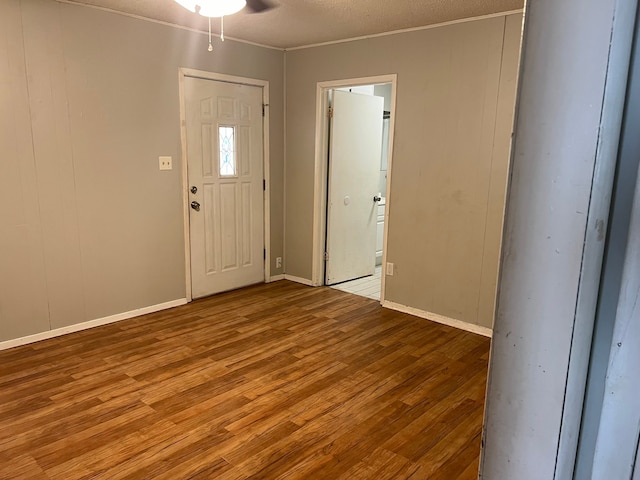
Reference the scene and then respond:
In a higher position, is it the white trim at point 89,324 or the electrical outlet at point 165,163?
the electrical outlet at point 165,163

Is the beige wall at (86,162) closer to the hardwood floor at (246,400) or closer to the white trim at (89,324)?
the white trim at (89,324)

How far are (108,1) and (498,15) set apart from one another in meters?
2.77

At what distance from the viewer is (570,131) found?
0.47 metres

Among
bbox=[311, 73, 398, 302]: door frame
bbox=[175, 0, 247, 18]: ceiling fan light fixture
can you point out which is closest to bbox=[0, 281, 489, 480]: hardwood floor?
bbox=[311, 73, 398, 302]: door frame

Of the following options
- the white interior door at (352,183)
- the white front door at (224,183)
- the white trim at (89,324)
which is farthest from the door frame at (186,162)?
the white interior door at (352,183)

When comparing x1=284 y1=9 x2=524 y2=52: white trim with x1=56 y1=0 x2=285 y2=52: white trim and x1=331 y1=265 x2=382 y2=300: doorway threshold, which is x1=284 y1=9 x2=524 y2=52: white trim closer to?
x1=56 y1=0 x2=285 y2=52: white trim

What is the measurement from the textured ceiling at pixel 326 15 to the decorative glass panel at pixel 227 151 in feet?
2.82

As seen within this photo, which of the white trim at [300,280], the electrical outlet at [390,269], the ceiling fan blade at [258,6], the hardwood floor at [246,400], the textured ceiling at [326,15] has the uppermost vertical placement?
the textured ceiling at [326,15]

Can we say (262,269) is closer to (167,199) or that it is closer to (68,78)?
(167,199)

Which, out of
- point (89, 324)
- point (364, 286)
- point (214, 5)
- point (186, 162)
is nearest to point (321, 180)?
point (364, 286)

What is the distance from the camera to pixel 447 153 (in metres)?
3.74

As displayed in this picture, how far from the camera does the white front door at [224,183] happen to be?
415cm

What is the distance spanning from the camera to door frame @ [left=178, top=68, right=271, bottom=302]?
13.1 ft

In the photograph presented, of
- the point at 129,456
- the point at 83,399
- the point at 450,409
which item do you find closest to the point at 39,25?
the point at 83,399
